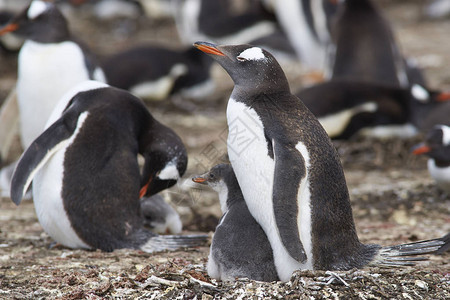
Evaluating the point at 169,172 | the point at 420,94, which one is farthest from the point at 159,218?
the point at 420,94

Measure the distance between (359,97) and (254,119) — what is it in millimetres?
3600

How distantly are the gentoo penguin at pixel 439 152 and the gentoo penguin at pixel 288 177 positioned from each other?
1998 mm

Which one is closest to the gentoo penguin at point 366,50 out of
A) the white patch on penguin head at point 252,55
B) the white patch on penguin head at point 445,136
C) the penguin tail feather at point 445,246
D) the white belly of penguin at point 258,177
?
the white patch on penguin head at point 445,136

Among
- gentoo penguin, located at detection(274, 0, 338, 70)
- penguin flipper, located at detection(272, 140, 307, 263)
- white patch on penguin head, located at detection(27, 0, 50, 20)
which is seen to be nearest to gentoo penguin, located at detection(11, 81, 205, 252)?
penguin flipper, located at detection(272, 140, 307, 263)

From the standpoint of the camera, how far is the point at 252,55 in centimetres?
360

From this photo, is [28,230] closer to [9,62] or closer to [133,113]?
[133,113]

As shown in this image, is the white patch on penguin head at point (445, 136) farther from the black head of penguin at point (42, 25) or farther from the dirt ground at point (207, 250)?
the black head of penguin at point (42, 25)

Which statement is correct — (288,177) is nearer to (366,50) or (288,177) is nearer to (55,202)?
(55,202)

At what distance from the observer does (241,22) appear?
11312 millimetres

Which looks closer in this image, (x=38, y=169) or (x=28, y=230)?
(x=38, y=169)

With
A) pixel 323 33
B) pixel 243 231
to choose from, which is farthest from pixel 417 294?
pixel 323 33

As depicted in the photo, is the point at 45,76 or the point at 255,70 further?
the point at 45,76

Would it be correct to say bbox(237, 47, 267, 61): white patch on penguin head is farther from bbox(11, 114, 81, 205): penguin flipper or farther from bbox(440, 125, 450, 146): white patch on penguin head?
bbox(440, 125, 450, 146): white patch on penguin head

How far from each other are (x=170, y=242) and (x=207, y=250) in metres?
0.23
